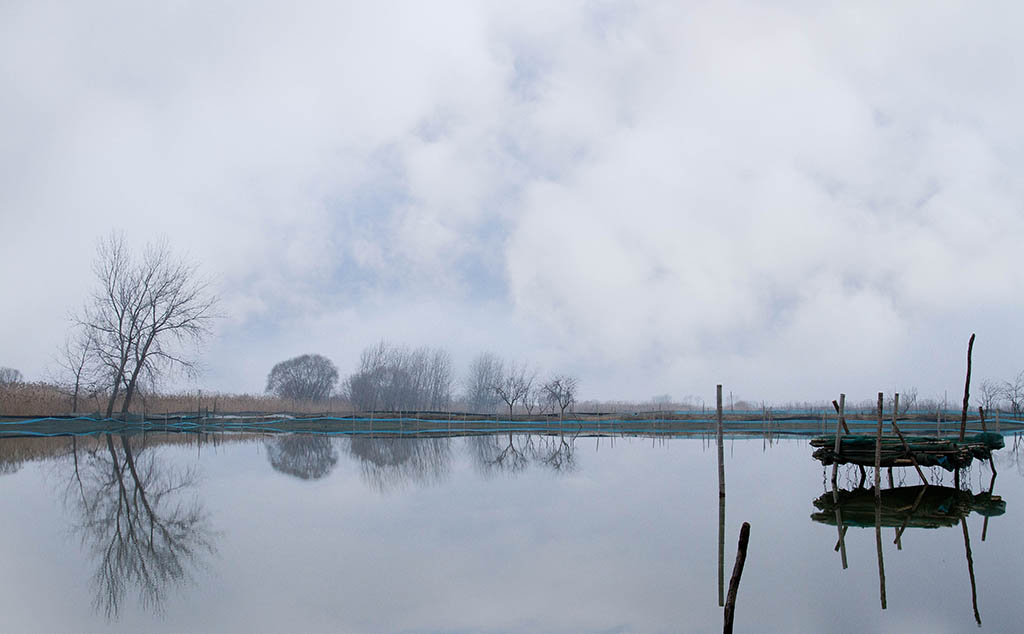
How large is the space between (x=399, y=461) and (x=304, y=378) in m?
51.2

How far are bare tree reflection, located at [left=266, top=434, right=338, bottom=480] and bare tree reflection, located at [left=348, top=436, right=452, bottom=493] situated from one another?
78 centimetres

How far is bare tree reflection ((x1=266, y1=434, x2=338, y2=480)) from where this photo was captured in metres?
17.1

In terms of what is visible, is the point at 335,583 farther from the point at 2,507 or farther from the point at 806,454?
the point at 806,454

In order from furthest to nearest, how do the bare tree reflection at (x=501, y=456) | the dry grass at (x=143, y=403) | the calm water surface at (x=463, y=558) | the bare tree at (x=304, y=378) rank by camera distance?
1. the bare tree at (x=304, y=378)
2. the dry grass at (x=143, y=403)
3. the bare tree reflection at (x=501, y=456)
4. the calm water surface at (x=463, y=558)

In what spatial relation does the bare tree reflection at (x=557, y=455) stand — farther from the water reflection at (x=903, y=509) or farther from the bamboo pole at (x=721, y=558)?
the bamboo pole at (x=721, y=558)

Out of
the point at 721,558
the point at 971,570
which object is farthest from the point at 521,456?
the point at 971,570

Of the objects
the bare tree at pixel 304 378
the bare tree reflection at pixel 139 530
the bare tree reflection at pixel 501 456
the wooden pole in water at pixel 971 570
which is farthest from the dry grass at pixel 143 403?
the wooden pole in water at pixel 971 570

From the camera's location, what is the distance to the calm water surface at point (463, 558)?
6.27m

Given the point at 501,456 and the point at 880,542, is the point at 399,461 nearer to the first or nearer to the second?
the point at 501,456

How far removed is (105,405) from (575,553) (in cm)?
4051

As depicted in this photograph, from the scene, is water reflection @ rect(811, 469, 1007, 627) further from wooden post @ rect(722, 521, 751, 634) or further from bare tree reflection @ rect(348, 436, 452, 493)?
bare tree reflection @ rect(348, 436, 452, 493)

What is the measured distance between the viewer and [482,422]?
1682 inches

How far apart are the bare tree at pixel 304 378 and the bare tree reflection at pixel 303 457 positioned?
3954cm

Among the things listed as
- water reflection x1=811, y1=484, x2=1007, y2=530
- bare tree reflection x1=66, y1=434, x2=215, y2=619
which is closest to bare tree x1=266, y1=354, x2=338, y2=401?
bare tree reflection x1=66, y1=434, x2=215, y2=619
